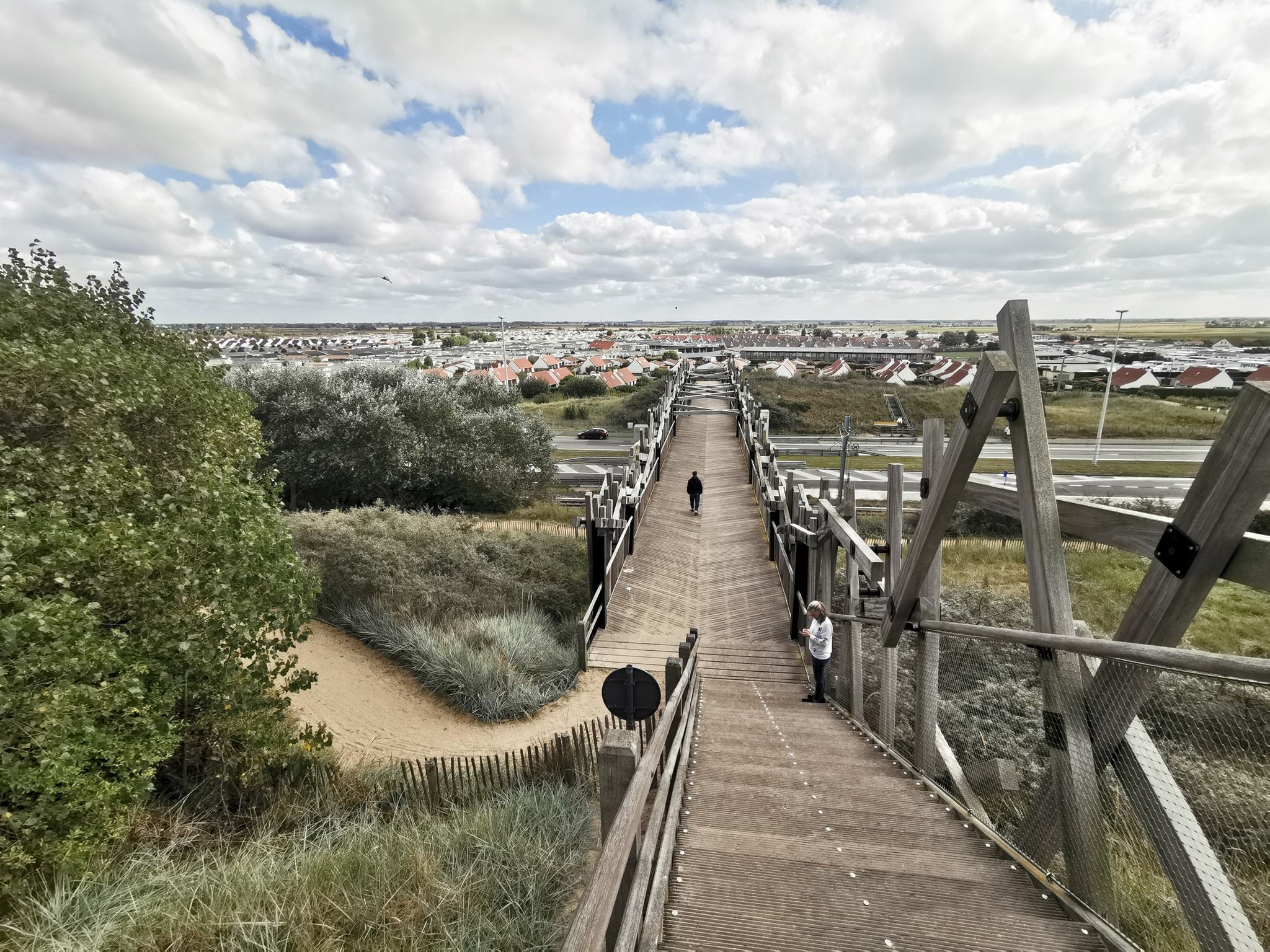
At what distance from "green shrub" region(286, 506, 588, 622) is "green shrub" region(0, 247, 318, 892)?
4448 millimetres

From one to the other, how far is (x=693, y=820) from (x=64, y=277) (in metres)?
8.65

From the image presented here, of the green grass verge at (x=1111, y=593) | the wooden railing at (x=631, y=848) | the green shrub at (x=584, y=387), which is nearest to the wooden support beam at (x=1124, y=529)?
the wooden railing at (x=631, y=848)

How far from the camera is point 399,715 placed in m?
9.27

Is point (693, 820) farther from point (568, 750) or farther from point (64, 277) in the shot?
point (64, 277)

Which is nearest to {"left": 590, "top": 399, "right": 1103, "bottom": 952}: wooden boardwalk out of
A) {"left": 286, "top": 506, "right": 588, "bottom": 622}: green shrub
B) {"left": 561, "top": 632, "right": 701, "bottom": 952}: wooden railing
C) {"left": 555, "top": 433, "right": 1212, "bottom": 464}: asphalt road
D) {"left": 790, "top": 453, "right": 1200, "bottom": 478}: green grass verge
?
{"left": 561, "top": 632, "right": 701, "bottom": 952}: wooden railing

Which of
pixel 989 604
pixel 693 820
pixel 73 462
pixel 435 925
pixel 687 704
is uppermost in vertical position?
pixel 73 462

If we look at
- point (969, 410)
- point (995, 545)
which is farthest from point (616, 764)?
point (995, 545)

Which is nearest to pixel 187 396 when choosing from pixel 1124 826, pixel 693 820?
pixel 693 820

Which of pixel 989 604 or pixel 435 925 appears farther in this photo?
pixel 989 604

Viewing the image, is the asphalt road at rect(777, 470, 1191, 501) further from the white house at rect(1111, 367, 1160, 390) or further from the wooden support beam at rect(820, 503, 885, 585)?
the white house at rect(1111, 367, 1160, 390)

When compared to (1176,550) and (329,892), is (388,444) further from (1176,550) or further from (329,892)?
(1176,550)

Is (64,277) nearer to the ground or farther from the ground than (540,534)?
farther from the ground

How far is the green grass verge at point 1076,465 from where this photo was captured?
1180 inches

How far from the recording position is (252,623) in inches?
232
